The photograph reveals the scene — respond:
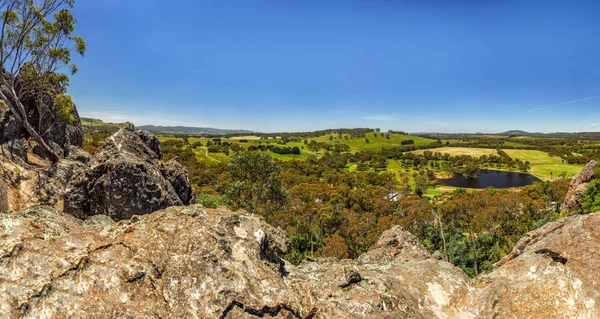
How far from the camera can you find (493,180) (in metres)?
167

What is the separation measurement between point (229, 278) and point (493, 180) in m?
199

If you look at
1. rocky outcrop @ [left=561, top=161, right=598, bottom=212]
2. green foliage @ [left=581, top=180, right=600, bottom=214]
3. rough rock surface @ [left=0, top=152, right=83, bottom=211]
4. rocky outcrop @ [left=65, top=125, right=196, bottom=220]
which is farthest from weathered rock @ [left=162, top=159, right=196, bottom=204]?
rocky outcrop @ [left=561, top=161, right=598, bottom=212]

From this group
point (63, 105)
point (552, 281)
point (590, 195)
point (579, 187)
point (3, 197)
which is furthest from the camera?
point (579, 187)

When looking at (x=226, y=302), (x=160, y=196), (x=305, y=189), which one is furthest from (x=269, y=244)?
(x=305, y=189)

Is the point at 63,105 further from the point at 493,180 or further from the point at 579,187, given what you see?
the point at 493,180

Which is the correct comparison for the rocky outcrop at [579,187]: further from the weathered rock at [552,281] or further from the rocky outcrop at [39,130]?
the rocky outcrop at [39,130]

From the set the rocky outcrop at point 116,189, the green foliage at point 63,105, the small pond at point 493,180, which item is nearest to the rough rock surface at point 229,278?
the rocky outcrop at point 116,189

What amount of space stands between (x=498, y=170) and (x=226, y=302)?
240 metres

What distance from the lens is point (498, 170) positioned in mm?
198375

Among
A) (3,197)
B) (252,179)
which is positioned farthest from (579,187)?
(3,197)

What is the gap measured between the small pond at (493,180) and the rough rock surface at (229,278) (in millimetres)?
158725

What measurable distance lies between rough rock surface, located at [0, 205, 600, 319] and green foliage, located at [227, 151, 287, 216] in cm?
2421

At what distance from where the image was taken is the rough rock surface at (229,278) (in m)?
6.66

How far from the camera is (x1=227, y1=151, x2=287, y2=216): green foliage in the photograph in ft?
116
